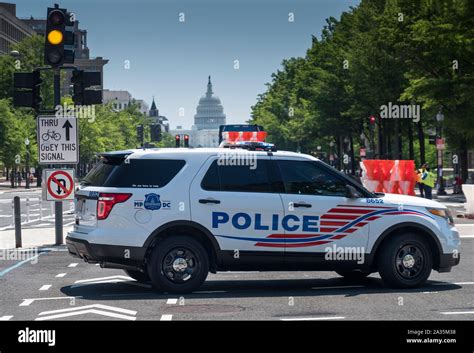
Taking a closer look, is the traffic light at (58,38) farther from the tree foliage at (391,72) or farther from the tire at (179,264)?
the tree foliage at (391,72)

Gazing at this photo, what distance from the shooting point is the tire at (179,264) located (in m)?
12.5

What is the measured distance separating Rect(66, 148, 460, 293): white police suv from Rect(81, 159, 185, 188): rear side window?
14 millimetres

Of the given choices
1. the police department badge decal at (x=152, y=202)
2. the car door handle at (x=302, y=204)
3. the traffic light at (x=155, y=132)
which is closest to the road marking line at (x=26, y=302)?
the police department badge decal at (x=152, y=202)

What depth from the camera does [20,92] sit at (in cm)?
2056

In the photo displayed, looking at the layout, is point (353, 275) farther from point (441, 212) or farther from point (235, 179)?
point (235, 179)

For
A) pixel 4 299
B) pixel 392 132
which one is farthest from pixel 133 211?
pixel 392 132

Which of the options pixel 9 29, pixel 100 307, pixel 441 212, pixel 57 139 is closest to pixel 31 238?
pixel 57 139

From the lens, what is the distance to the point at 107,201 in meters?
12.6

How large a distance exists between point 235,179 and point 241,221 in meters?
0.61

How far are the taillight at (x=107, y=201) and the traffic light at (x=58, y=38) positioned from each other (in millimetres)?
7640

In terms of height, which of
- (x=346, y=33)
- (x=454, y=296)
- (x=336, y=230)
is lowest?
(x=454, y=296)

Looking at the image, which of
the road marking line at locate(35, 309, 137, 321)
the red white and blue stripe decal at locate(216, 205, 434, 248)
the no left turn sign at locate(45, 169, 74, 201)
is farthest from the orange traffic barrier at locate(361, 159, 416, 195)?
the road marking line at locate(35, 309, 137, 321)

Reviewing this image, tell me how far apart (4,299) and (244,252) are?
3.27 m
